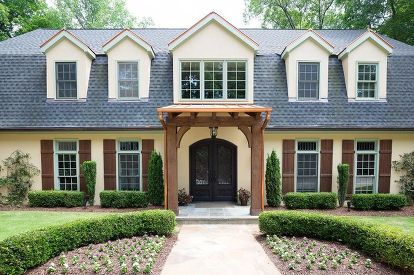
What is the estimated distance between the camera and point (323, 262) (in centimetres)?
645

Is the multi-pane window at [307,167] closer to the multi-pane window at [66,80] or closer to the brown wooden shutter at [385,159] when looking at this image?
the brown wooden shutter at [385,159]

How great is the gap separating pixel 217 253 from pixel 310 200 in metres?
5.39

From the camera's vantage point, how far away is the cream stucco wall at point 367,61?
12.5m

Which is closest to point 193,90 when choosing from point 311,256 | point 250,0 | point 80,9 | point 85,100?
point 85,100

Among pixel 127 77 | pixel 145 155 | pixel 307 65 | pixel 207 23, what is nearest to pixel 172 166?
pixel 145 155

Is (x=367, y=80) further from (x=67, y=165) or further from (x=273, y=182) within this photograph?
(x=67, y=165)

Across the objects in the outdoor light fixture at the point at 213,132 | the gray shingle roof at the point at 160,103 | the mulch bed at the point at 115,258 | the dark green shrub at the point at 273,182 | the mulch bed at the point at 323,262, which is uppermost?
the gray shingle roof at the point at 160,103

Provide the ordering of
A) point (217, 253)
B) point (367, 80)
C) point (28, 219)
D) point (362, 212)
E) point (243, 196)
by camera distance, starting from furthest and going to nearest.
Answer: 1. point (367, 80)
2. point (243, 196)
3. point (362, 212)
4. point (28, 219)
5. point (217, 253)

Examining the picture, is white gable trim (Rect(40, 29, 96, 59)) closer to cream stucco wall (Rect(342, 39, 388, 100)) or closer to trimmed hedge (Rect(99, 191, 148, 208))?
trimmed hedge (Rect(99, 191, 148, 208))

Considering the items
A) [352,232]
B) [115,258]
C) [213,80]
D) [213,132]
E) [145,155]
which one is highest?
[213,80]

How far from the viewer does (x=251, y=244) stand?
8078 mm

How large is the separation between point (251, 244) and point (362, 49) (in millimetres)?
9541

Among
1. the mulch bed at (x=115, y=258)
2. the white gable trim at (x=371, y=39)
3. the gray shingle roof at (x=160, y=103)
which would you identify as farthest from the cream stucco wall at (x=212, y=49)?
the mulch bed at (x=115, y=258)

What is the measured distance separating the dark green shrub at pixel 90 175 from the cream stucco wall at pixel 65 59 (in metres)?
2.93
